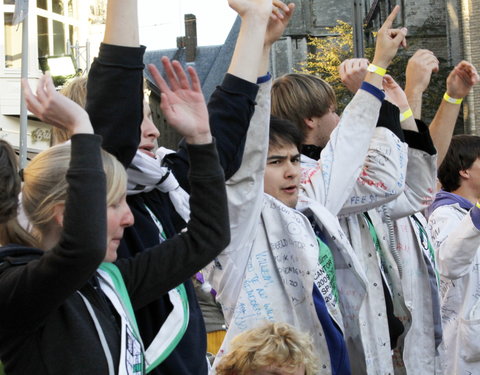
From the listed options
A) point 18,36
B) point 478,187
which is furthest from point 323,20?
point 478,187

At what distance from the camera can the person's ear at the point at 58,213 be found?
236 centimetres

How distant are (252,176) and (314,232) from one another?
520 millimetres

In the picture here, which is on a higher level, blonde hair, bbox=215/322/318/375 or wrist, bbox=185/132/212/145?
wrist, bbox=185/132/212/145

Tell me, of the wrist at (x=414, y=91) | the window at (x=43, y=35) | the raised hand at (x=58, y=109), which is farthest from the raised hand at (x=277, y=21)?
the window at (x=43, y=35)

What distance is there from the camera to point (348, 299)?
3.74 metres

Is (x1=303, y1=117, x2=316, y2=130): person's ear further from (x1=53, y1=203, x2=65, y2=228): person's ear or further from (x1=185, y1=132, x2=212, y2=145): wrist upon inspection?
(x1=53, y1=203, x2=65, y2=228): person's ear

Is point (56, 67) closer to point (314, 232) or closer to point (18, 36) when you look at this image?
point (18, 36)

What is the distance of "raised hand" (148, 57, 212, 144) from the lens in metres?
2.57

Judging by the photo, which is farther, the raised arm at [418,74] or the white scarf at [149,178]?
the raised arm at [418,74]

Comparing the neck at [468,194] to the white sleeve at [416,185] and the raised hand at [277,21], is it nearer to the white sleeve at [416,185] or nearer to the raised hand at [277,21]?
the white sleeve at [416,185]

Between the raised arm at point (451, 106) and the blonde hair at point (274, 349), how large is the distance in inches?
77.8

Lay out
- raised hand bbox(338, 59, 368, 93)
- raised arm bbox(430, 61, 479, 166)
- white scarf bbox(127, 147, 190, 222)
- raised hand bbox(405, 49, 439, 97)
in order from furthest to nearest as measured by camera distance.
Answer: raised arm bbox(430, 61, 479, 166)
raised hand bbox(405, 49, 439, 97)
raised hand bbox(338, 59, 368, 93)
white scarf bbox(127, 147, 190, 222)

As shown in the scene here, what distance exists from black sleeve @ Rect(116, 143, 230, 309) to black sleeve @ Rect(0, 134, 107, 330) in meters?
0.34

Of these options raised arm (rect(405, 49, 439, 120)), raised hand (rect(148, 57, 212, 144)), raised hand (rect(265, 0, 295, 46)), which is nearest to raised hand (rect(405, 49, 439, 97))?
raised arm (rect(405, 49, 439, 120))
